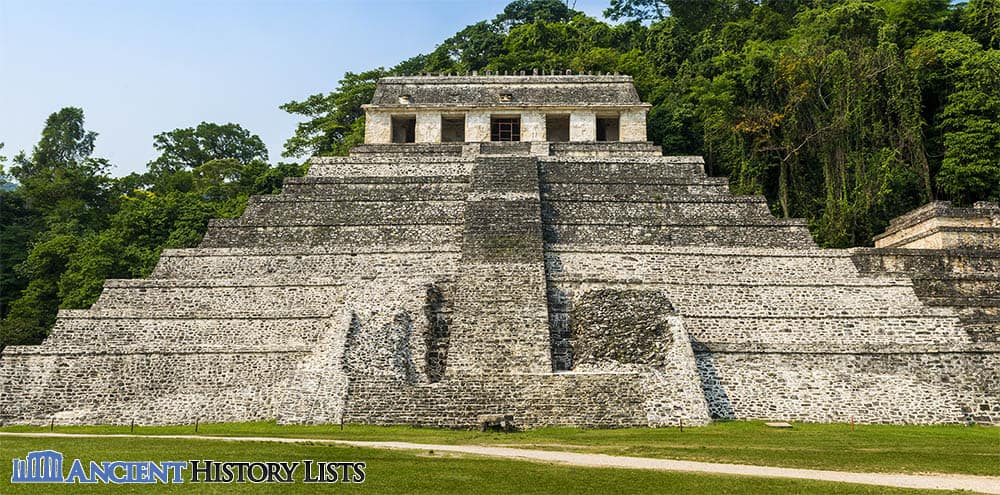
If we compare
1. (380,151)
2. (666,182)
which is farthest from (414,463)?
(380,151)

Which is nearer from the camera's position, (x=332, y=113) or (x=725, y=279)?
(x=725, y=279)

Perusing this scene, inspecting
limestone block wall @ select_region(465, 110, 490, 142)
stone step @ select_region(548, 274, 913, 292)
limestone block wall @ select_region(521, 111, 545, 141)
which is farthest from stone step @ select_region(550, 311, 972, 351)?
limestone block wall @ select_region(465, 110, 490, 142)

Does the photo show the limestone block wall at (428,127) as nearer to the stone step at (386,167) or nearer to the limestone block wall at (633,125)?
the stone step at (386,167)

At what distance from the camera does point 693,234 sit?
900 inches

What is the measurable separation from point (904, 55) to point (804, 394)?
19609 millimetres

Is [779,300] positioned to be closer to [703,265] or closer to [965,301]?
[703,265]

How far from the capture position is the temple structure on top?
1266 inches

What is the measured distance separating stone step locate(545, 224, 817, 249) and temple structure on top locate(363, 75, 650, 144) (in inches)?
364

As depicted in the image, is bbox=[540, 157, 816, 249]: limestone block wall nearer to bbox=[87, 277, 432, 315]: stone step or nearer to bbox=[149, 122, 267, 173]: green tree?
bbox=[87, 277, 432, 315]: stone step

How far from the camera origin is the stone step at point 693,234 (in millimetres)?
22469

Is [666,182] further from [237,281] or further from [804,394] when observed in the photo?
[237,281]

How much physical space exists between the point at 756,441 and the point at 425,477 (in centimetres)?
567

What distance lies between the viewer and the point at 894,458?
11.4 m

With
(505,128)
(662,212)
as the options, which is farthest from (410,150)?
(662,212)
